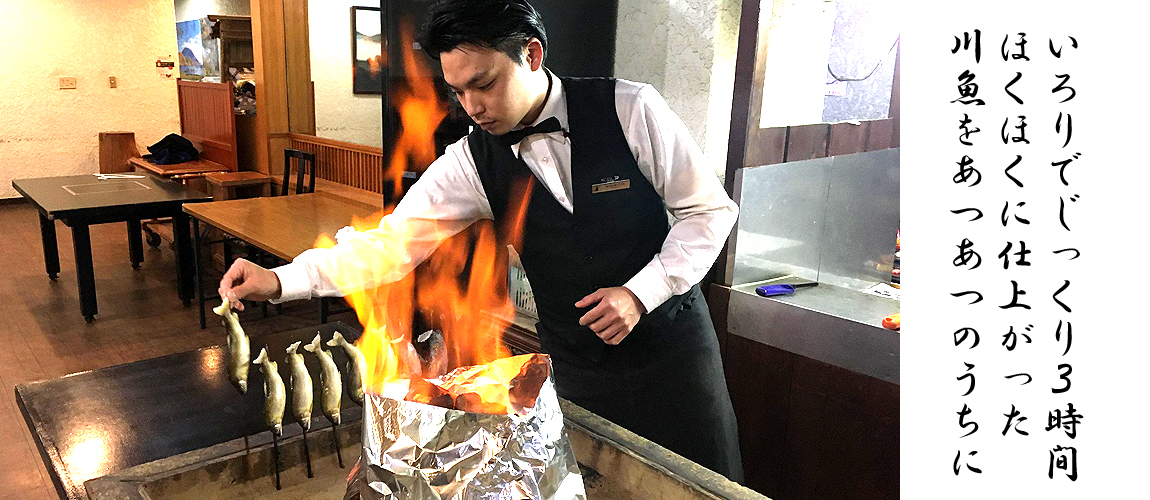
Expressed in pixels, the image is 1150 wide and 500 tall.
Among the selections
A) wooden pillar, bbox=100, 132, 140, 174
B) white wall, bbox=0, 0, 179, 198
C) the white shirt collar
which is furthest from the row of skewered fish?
white wall, bbox=0, 0, 179, 198

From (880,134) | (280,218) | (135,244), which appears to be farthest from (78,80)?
(880,134)

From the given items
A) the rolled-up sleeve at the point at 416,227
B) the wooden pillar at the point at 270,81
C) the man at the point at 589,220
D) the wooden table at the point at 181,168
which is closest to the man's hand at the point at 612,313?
the man at the point at 589,220

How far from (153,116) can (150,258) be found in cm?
337

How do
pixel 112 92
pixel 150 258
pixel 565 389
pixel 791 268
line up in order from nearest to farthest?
1. pixel 565 389
2. pixel 791 268
3. pixel 150 258
4. pixel 112 92

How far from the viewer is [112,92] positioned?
26.3ft

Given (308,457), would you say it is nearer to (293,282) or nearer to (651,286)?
(293,282)

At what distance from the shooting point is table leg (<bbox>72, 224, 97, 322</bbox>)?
4.20 m

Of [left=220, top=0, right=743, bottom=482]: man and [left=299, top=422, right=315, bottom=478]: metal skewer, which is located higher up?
[left=220, top=0, right=743, bottom=482]: man

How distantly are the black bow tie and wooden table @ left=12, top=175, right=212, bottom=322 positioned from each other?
11.8 ft

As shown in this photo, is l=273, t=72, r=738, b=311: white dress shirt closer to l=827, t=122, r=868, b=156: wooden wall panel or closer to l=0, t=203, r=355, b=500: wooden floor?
l=827, t=122, r=868, b=156: wooden wall panel
